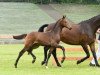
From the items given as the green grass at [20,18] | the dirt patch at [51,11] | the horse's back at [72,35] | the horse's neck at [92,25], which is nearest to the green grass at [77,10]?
the dirt patch at [51,11]

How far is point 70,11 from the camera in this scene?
153ft

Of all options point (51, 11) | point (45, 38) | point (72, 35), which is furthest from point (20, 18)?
point (45, 38)

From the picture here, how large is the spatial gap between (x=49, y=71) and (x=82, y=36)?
2.64 m

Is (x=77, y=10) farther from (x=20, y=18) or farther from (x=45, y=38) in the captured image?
(x=45, y=38)

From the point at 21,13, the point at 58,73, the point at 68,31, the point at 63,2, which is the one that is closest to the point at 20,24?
the point at 21,13

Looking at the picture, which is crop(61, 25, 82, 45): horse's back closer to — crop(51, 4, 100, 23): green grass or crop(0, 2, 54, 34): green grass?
crop(0, 2, 54, 34): green grass

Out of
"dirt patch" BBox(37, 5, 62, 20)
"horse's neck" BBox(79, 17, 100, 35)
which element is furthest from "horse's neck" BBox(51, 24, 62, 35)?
"dirt patch" BBox(37, 5, 62, 20)

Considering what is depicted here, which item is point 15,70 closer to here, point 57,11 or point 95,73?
point 95,73

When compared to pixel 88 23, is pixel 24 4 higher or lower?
lower

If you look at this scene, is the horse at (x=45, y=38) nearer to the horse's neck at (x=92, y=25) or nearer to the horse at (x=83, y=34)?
the horse at (x=83, y=34)

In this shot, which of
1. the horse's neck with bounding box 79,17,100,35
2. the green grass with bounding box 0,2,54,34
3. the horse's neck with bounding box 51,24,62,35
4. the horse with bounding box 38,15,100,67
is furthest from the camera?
the green grass with bounding box 0,2,54,34

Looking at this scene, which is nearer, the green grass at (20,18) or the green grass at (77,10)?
the green grass at (20,18)

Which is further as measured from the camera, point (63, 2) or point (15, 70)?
point (63, 2)

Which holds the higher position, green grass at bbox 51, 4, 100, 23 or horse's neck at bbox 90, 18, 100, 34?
horse's neck at bbox 90, 18, 100, 34
